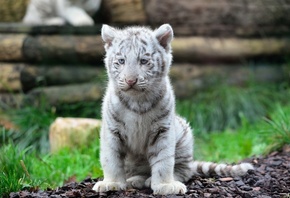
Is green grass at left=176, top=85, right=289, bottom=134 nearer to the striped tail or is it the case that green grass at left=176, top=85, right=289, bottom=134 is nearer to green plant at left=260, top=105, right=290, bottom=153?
green plant at left=260, top=105, right=290, bottom=153

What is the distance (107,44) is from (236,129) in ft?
15.0

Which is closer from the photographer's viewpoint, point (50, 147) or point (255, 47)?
point (50, 147)

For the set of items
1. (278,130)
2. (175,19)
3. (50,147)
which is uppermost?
(175,19)

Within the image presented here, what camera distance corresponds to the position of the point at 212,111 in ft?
29.8

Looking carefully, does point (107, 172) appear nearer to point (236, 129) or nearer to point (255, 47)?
point (236, 129)

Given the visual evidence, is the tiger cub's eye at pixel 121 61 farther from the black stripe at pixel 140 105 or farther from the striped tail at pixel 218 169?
the striped tail at pixel 218 169

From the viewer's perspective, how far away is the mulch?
458cm

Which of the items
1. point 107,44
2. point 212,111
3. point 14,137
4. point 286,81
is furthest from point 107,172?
point 286,81

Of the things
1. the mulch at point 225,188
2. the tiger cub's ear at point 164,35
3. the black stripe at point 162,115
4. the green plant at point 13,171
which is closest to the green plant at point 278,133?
the mulch at point 225,188

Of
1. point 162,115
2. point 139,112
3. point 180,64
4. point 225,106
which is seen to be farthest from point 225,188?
point 180,64

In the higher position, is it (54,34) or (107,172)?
(54,34)

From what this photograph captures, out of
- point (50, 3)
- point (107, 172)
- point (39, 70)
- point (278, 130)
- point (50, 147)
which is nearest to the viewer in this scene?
point (107, 172)

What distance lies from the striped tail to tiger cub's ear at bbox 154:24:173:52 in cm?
119

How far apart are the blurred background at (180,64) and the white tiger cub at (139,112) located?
320 cm
